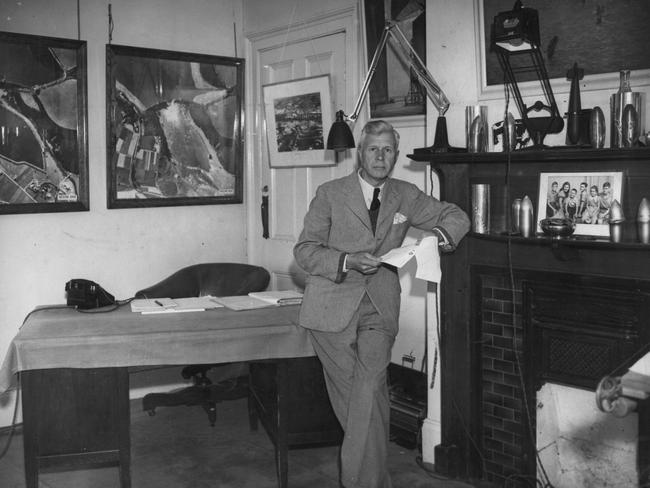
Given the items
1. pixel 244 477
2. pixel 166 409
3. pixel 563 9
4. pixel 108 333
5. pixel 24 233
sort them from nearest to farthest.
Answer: pixel 563 9
pixel 108 333
pixel 244 477
pixel 24 233
pixel 166 409

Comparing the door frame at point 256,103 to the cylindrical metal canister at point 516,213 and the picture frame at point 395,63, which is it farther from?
A: the cylindrical metal canister at point 516,213

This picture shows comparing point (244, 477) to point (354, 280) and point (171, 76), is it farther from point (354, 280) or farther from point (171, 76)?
point (171, 76)

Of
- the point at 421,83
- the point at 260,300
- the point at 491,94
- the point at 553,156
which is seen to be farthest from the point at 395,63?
the point at 260,300

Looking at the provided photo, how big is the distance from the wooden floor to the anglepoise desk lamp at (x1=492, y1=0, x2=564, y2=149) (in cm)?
199

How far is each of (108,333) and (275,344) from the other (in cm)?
86

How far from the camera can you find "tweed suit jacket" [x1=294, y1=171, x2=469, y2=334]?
158 inches

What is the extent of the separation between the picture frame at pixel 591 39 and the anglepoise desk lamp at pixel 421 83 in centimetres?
39

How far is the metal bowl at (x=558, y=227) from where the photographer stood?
12.0 ft

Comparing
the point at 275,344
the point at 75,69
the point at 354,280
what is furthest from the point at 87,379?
the point at 75,69

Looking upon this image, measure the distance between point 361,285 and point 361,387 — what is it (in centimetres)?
52

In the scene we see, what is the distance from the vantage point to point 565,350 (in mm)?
3859

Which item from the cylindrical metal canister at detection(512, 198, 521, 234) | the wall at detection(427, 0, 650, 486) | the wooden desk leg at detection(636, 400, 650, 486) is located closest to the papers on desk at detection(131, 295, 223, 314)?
the wall at detection(427, 0, 650, 486)

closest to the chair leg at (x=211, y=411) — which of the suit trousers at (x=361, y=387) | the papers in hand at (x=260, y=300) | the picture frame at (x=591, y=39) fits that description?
the papers in hand at (x=260, y=300)

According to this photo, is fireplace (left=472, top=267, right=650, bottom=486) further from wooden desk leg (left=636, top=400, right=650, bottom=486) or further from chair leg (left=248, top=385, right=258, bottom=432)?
chair leg (left=248, top=385, right=258, bottom=432)
